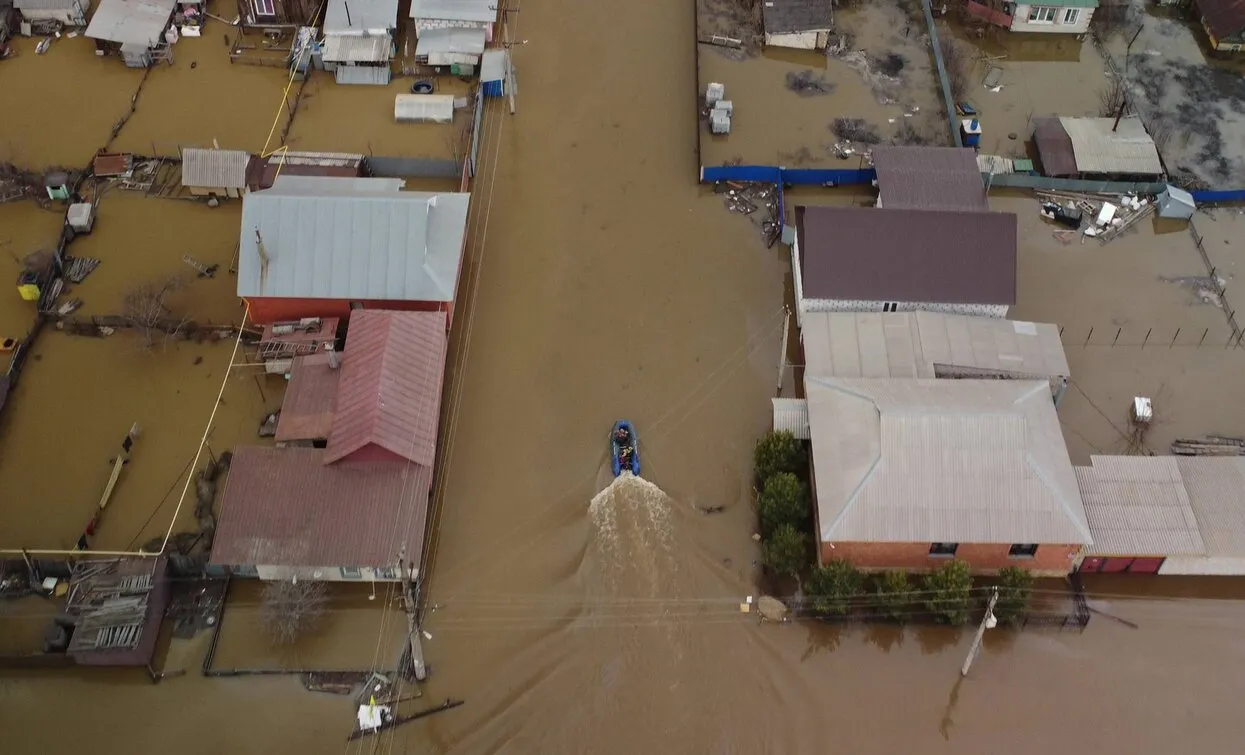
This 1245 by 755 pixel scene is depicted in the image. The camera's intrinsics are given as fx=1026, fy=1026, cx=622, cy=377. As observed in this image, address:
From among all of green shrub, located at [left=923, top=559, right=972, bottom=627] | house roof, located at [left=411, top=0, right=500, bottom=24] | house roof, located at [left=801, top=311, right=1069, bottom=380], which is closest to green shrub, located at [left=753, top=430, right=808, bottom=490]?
house roof, located at [left=801, top=311, right=1069, bottom=380]

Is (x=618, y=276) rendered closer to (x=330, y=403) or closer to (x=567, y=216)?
(x=567, y=216)

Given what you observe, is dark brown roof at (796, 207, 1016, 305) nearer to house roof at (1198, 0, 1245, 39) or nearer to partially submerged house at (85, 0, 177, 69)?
house roof at (1198, 0, 1245, 39)

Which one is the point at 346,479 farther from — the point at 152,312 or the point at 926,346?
the point at 926,346

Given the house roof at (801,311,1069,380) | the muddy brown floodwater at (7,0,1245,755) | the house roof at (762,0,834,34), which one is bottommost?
the muddy brown floodwater at (7,0,1245,755)

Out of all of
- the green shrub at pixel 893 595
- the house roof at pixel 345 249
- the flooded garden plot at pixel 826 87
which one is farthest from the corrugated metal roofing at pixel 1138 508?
the house roof at pixel 345 249

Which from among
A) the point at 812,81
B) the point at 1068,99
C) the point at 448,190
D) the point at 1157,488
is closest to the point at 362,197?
the point at 448,190

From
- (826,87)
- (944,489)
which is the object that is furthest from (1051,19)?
(944,489)

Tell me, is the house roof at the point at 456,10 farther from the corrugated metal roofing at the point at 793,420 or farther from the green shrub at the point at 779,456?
the green shrub at the point at 779,456
